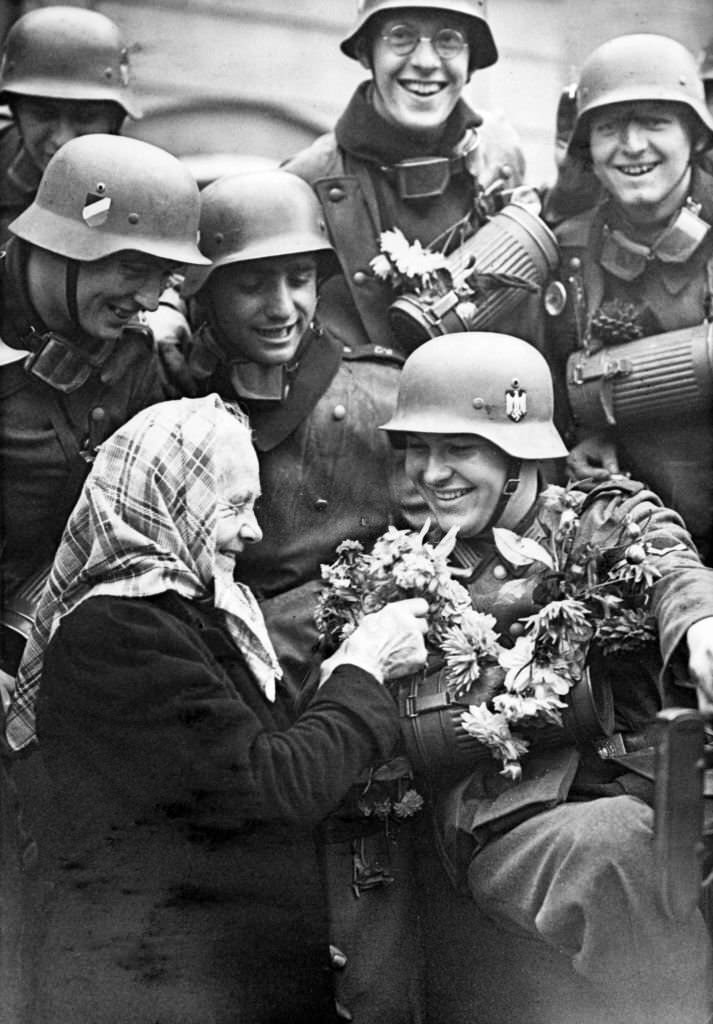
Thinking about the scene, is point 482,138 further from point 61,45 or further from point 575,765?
point 575,765

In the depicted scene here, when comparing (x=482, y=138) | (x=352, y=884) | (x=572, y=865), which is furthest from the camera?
(x=482, y=138)

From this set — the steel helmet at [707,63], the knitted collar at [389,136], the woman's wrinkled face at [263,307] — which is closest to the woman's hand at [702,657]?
the woman's wrinkled face at [263,307]

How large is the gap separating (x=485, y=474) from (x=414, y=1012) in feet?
4.67

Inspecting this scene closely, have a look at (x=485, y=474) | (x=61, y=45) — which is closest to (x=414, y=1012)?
(x=485, y=474)

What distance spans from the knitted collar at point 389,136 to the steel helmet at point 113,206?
0.70 meters

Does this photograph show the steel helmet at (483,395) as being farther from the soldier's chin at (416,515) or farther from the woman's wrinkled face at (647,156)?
the woman's wrinkled face at (647,156)

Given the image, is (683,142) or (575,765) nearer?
(575,765)

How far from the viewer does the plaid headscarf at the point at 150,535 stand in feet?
14.6

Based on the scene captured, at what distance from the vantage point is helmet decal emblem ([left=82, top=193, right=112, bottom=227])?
514 centimetres

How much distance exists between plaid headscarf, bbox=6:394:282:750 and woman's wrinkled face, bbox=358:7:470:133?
56.4 inches

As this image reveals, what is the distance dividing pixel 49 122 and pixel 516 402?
1824 millimetres

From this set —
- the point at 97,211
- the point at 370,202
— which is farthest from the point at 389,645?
the point at 370,202

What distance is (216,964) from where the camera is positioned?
15.4 feet

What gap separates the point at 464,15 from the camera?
5652mm
